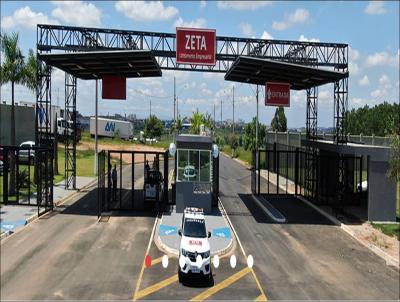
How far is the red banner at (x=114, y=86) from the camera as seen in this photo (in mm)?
34375

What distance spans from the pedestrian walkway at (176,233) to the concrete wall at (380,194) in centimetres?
891

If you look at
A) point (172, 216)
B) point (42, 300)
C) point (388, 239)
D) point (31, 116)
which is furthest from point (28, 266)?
point (31, 116)

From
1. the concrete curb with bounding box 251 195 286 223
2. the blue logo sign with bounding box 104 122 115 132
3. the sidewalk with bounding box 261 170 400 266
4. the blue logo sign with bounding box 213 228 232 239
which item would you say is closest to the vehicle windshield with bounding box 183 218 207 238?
the blue logo sign with bounding box 213 228 232 239

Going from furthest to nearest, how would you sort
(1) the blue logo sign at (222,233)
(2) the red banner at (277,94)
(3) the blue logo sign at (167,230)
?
(2) the red banner at (277,94), (1) the blue logo sign at (222,233), (3) the blue logo sign at (167,230)

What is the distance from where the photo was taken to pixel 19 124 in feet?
182

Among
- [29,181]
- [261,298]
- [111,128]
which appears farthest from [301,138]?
[111,128]

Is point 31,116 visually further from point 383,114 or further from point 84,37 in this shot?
point 383,114

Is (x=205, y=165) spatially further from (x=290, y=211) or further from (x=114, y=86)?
(x=114, y=86)

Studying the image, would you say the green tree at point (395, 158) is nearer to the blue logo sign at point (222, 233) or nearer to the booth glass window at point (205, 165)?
the blue logo sign at point (222, 233)

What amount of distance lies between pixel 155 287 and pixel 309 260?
754 centimetres

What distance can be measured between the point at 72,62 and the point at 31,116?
28.4 meters

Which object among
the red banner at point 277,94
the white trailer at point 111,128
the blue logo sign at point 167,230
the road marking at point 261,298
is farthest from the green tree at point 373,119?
the road marking at point 261,298

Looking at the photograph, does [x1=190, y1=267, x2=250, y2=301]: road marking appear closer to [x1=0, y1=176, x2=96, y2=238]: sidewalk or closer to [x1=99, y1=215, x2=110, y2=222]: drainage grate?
[x1=0, y1=176, x2=96, y2=238]: sidewalk

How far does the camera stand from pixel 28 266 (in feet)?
53.8
